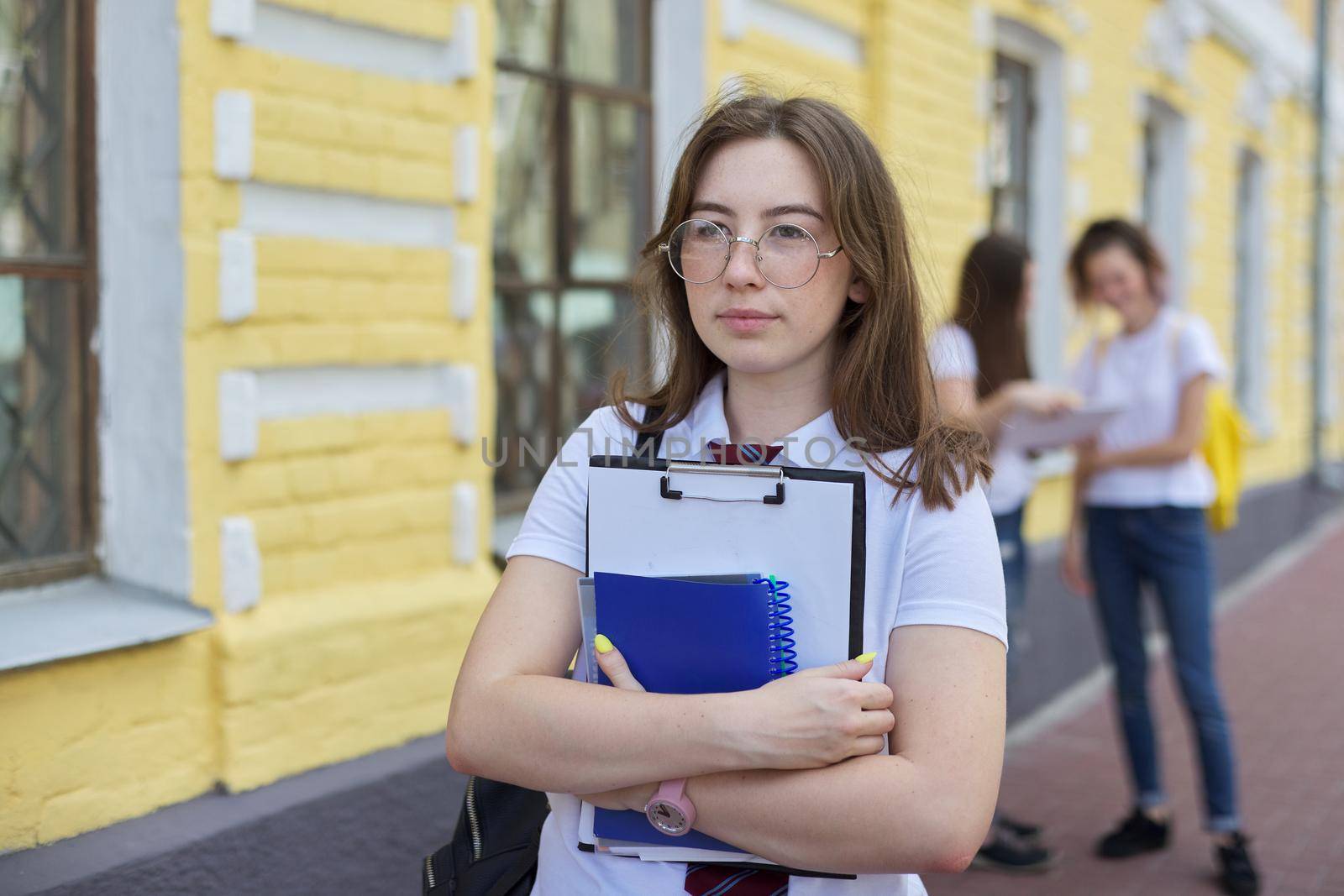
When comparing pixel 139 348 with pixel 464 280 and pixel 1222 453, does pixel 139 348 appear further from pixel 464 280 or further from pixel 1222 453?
pixel 1222 453

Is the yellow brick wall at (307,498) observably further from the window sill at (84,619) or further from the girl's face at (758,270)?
the girl's face at (758,270)

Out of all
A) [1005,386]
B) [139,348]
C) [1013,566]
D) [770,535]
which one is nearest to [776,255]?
[770,535]

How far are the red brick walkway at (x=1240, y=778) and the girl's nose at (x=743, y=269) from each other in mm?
3012

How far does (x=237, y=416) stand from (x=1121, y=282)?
294cm

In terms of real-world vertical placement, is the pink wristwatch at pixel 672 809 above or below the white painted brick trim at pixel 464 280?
below

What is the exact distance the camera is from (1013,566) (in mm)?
4352

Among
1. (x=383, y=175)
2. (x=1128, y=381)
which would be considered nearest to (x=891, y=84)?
(x=1128, y=381)

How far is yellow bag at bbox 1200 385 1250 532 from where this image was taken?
15.3 feet

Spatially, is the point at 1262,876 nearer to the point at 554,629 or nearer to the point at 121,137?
the point at 554,629

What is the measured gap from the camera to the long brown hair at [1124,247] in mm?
4445

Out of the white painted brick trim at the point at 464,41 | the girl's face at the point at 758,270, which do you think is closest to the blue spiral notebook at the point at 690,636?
the girl's face at the point at 758,270

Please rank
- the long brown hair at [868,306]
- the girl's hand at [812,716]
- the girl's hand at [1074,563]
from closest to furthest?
the girl's hand at [812,716] → the long brown hair at [868,306] → the girl's hand at [1074,563]

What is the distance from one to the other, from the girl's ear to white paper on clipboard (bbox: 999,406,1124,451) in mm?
2393

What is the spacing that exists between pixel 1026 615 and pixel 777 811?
4.91 meters
